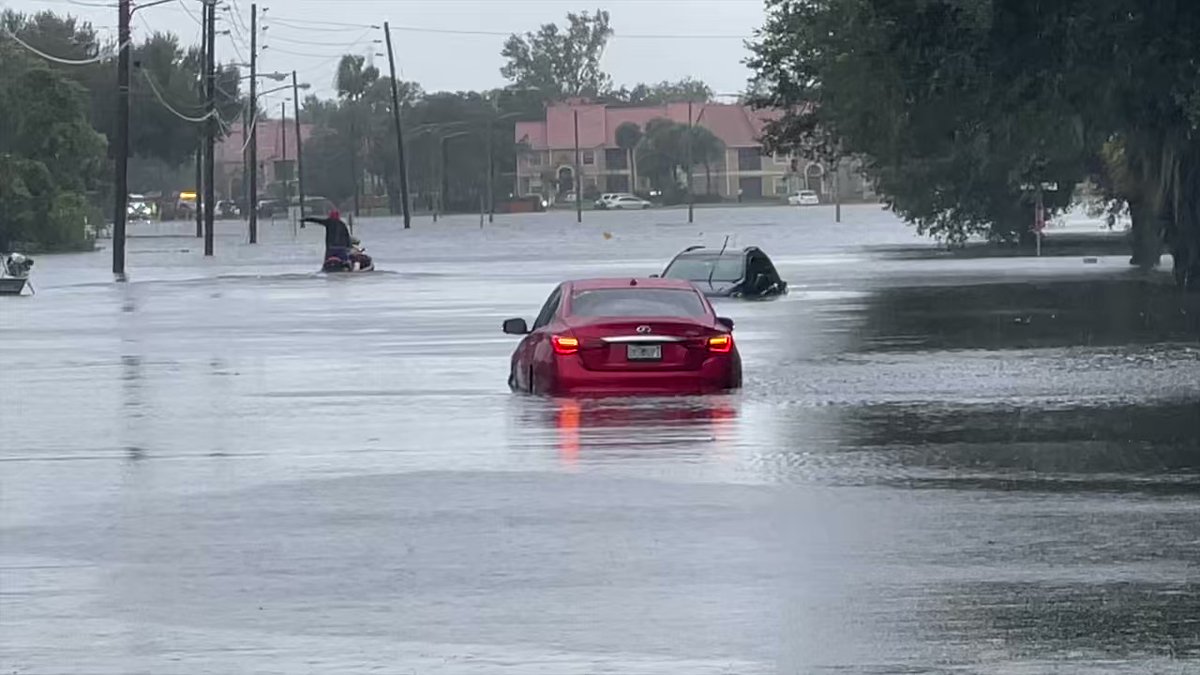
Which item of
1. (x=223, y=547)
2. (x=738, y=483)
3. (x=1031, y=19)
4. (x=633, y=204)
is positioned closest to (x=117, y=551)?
(x=223, y=547)

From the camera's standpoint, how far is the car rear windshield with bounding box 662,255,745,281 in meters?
42.6

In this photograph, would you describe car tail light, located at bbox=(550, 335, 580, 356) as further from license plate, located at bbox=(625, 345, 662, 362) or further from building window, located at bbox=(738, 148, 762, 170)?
building window, located at bbox=(738, 148, 762, 170)

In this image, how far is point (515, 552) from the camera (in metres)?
12.0

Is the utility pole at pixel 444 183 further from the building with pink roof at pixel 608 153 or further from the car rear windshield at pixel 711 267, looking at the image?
the car rear windshield at pixel 711 267

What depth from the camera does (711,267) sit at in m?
43.1

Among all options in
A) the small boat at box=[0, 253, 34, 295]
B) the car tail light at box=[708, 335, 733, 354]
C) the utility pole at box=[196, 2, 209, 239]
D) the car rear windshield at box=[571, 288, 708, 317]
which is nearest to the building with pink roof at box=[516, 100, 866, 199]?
the utility pole at box=[196, 2, 209, 239]

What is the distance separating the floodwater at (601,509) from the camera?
952 centimetres

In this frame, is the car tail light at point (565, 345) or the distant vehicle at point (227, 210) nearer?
the car tail light at point (565, 345)

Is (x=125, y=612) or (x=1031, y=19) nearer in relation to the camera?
(x=125, y=612)

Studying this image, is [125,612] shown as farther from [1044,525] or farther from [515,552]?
[1044,525]

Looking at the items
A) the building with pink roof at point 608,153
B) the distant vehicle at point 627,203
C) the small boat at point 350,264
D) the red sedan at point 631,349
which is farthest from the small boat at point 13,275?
the building with pink roof at point 608,153

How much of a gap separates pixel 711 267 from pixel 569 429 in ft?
80.9

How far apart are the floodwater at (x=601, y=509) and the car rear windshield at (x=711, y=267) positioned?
34.7 ft

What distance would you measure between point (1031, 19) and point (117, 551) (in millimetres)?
20413
